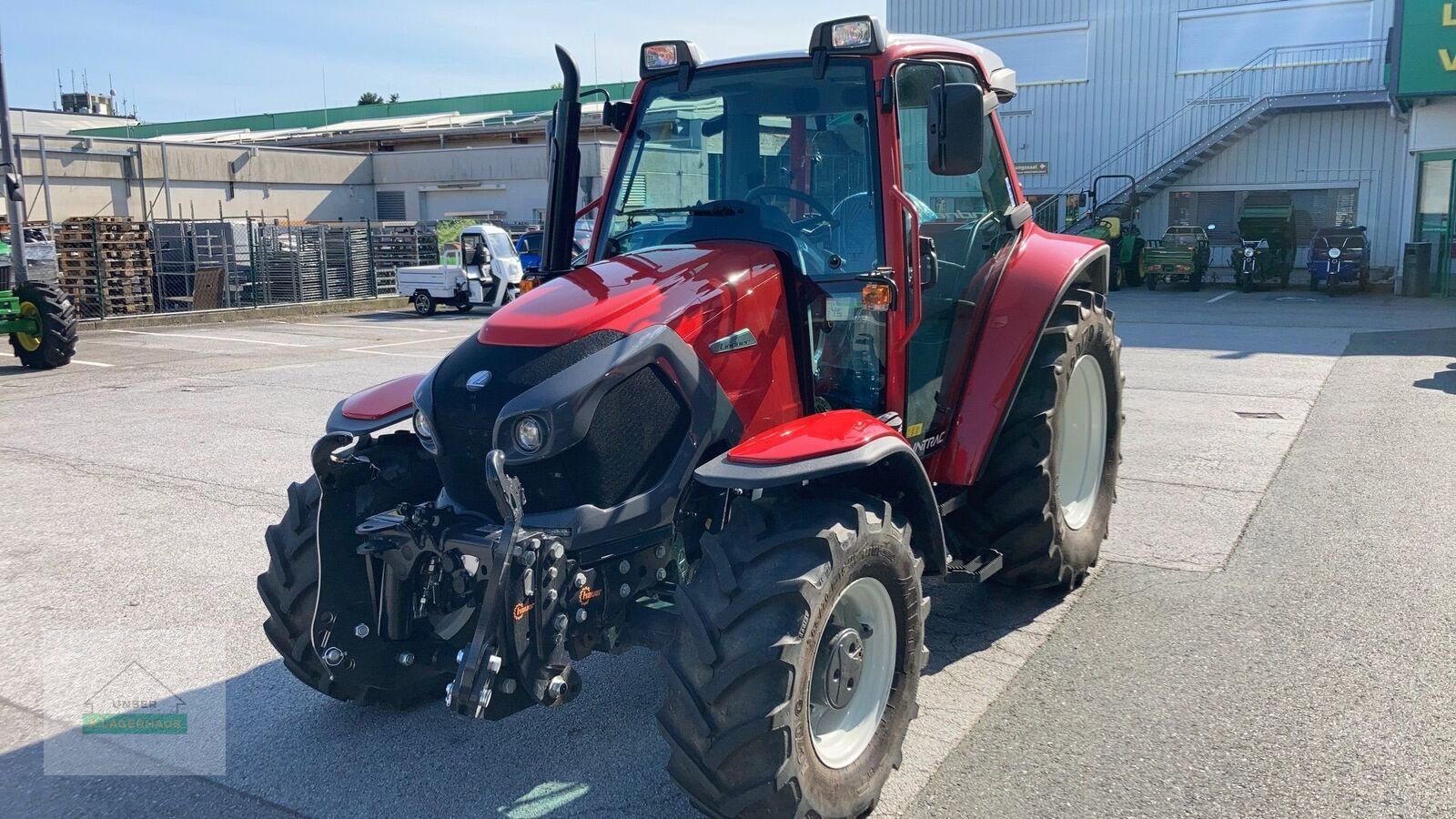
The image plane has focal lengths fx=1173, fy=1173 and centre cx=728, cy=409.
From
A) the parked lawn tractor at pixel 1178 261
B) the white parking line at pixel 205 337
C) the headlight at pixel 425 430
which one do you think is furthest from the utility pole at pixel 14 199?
the parked lawn tractor at pixel 1178 261

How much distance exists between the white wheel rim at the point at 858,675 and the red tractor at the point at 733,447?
0.04 feet

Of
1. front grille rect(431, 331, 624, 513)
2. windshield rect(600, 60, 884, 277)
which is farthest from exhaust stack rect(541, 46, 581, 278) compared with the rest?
front grille rect(431, 331, 624, 513)

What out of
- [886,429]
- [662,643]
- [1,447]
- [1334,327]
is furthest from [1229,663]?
[1334,327]

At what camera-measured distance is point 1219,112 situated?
30.4m

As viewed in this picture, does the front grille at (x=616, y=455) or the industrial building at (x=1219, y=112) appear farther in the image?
the industrial building at (x=1219, y=112)

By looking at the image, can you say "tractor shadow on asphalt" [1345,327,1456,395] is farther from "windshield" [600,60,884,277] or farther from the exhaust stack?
the exhaust stack

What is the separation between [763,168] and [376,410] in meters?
1.73

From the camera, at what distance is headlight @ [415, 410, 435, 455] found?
3732mm

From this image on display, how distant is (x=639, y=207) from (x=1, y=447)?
7.60 m

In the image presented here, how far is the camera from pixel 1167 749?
4.05 metres

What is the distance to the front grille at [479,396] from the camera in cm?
358

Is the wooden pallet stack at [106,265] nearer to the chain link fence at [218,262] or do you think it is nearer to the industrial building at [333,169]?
the chain link fence at [218,262]

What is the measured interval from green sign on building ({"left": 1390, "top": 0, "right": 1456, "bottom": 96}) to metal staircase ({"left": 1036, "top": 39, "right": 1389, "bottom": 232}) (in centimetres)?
391

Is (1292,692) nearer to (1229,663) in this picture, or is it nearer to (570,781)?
(1229,663)
